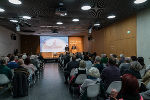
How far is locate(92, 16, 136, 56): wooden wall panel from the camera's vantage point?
6.25 meters

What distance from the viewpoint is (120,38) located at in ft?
24.2

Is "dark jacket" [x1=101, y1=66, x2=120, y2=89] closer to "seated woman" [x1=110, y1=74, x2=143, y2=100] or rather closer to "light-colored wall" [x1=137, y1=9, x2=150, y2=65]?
"seated woman" [x1=110, y1=74, x2=143, y2=100]

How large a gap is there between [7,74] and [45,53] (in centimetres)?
1157

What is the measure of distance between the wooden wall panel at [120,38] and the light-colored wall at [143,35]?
0.37 metres

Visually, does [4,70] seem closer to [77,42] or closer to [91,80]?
[91,80]

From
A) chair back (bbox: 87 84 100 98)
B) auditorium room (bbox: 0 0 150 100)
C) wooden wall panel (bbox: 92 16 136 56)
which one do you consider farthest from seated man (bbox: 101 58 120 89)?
wooden wall panel (bbox: 92 16 136 56)

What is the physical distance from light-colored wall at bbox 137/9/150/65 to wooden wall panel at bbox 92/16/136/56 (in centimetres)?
37

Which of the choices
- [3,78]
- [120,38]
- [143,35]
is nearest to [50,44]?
[120,38]

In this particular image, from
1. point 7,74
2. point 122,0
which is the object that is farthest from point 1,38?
point 122,0

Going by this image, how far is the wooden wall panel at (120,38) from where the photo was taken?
20.5 feet

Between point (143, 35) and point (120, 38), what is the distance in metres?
1.97

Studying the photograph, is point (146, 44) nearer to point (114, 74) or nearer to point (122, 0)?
point (122, 0)

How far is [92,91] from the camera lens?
2.57 metres

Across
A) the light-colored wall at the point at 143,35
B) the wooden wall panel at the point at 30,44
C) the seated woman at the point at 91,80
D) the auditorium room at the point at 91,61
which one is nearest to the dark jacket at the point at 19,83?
the auditorium room at the point at 91,61
